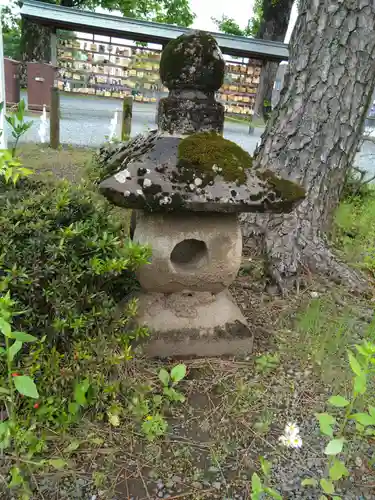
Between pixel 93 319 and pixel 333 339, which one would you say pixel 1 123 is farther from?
pixel 333 339

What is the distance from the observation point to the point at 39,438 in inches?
57.6

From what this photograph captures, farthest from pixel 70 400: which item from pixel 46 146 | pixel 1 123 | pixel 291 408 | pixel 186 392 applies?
pixel 46 146

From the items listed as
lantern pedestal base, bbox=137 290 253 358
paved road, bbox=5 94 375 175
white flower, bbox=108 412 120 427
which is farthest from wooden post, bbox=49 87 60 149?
white flower, bbox=108 412 120 427

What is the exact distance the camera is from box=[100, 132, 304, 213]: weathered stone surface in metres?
1.70

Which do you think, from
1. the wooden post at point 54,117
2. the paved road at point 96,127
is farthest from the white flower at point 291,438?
the wooden post at point 54,117

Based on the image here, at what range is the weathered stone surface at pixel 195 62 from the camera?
1.89 metres

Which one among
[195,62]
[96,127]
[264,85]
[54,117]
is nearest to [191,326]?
[195,62]

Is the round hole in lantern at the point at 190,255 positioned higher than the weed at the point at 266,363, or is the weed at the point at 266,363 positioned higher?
the round hole in lantern at the point at 190,255

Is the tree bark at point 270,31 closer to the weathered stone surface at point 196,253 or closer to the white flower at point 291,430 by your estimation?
the weathered stone surface at point 196,253

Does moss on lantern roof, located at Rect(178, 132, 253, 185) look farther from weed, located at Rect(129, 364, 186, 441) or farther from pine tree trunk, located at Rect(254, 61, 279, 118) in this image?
pine tree trunk, located at Rect(254, 61, 279, 118)

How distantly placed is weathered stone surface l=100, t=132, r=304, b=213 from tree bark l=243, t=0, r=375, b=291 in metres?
1.23

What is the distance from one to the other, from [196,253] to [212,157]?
23.0 inches

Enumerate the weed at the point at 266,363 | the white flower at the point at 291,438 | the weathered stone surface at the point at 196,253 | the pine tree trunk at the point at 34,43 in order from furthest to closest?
the pine tree trunk at the point at 34,43 < the weed at the point at 266,363 < the weathered stone surface at the point at 196,253 < the white flower at the point at 291,438

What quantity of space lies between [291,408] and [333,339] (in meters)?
0.63
